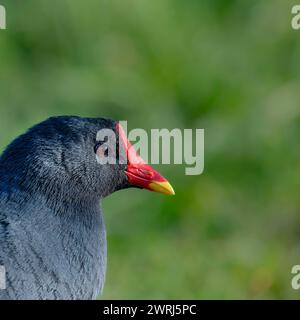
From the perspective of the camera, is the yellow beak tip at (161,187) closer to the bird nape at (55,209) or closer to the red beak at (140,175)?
the red beak at (140,175)

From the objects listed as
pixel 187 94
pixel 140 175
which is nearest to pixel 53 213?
pixel 140 175

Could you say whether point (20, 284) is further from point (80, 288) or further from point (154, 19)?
point (154, 19)

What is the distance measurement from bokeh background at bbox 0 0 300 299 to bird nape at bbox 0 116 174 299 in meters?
A: 3.14

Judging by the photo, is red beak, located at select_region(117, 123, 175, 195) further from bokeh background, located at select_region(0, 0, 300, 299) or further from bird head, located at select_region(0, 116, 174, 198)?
bokeh background, located at select_region(0, 0, 300, 299)

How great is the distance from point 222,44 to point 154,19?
0.58 meters

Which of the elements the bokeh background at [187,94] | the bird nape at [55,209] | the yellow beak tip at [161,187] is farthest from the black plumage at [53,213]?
the bokeh background at [187,94]

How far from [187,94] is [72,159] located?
4037 millimetres

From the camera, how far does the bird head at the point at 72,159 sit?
15.3ft

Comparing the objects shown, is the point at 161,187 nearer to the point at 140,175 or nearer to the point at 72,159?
the point at 140,175

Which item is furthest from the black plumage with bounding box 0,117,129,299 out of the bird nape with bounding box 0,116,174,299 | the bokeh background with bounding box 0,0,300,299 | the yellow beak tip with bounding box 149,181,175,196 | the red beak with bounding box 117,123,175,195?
the bokeh background with bounding box 0,0,300,299

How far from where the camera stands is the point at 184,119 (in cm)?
868

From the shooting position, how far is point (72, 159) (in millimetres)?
4758

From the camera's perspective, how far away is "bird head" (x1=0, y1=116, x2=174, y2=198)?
15.3ft
